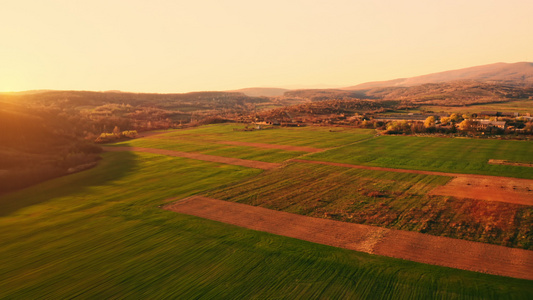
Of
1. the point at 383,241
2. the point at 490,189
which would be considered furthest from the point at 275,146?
the point at 383,241

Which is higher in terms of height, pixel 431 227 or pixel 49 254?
pixel 49 254

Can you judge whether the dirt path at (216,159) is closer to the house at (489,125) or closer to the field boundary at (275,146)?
the field boundary at (275,146)

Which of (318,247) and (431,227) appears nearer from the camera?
(318,247)

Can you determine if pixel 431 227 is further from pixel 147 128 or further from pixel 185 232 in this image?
pixel 147 128

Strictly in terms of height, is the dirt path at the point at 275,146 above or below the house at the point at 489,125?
above

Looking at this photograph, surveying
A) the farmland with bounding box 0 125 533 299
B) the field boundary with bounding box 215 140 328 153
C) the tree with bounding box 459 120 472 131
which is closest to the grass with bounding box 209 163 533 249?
the farmland with bounding box 0 125 533 299

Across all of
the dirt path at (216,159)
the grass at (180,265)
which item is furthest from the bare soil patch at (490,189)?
the dirt path at (216,159)

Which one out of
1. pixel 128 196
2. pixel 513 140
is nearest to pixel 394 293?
pixel 128 196

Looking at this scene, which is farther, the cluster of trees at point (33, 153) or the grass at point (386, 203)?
the cluster of trees at point (33, 153)
